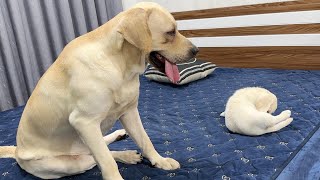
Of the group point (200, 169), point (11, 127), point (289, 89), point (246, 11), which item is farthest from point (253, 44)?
point (11, 127)

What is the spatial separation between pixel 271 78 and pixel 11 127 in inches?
71.4

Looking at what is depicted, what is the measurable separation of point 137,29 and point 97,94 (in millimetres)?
275

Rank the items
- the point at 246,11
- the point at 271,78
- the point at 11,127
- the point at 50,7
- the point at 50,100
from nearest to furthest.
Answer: the point at 50,100, the point at 11,127, the point at 271,78, the point at 246,11, the point at 50,7

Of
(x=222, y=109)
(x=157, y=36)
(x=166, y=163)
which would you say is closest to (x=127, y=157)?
(x=166, y=163)

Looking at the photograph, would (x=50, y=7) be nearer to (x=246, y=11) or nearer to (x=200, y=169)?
(x=246, y=11)

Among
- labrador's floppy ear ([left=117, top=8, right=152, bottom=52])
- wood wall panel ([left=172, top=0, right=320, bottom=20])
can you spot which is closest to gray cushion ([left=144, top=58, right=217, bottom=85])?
wood wall panel ([left=172, top=0, right=320, bottom=20])

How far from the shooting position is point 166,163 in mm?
1425

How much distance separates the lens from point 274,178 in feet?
4.03

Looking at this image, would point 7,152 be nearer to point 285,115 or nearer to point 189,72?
point 285,115

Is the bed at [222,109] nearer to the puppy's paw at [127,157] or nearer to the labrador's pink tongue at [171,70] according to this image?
the puppy's paw at [127,157]

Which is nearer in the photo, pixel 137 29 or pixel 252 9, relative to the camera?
pixel 137 29

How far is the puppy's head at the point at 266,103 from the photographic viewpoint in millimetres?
1750

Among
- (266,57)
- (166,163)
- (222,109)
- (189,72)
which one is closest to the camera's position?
(166,163)

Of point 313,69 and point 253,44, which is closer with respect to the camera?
point 313,69
